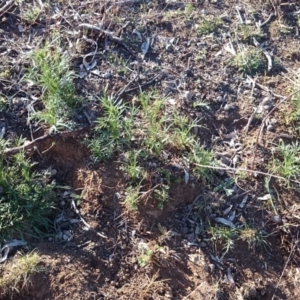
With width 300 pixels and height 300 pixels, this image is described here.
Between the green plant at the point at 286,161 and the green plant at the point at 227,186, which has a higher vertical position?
the green plant at the point at 286,161

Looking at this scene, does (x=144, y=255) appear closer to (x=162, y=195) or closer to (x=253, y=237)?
(x=162, y=195)

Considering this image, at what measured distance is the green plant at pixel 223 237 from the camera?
2867 millimetres

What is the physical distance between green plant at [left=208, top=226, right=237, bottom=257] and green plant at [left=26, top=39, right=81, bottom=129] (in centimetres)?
111

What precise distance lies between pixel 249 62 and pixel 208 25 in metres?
0.44

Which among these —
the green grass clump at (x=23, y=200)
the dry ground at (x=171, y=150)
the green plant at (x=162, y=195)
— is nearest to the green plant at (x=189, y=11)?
the dry ground at (x=171, y=150)

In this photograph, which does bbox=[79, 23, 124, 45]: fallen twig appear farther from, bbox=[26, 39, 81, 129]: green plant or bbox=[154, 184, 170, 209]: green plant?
bbox=[154, 184, 170, 209]: green plant

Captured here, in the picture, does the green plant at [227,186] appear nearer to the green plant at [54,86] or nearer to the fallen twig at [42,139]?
the fallen twig at [42,139]

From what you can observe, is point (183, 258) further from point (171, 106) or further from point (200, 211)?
point (171, 106)

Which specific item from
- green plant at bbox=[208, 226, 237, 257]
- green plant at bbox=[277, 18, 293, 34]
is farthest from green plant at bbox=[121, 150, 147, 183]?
green plant at bbox=[277, 18, 293, 34]

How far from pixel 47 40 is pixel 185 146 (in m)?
1.28

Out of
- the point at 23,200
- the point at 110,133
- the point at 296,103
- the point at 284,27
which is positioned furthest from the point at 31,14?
the point at 296,103

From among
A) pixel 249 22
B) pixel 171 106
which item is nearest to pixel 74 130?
pixel 171 106

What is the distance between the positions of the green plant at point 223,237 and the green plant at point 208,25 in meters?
1.53

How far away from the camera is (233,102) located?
11.2 ft
